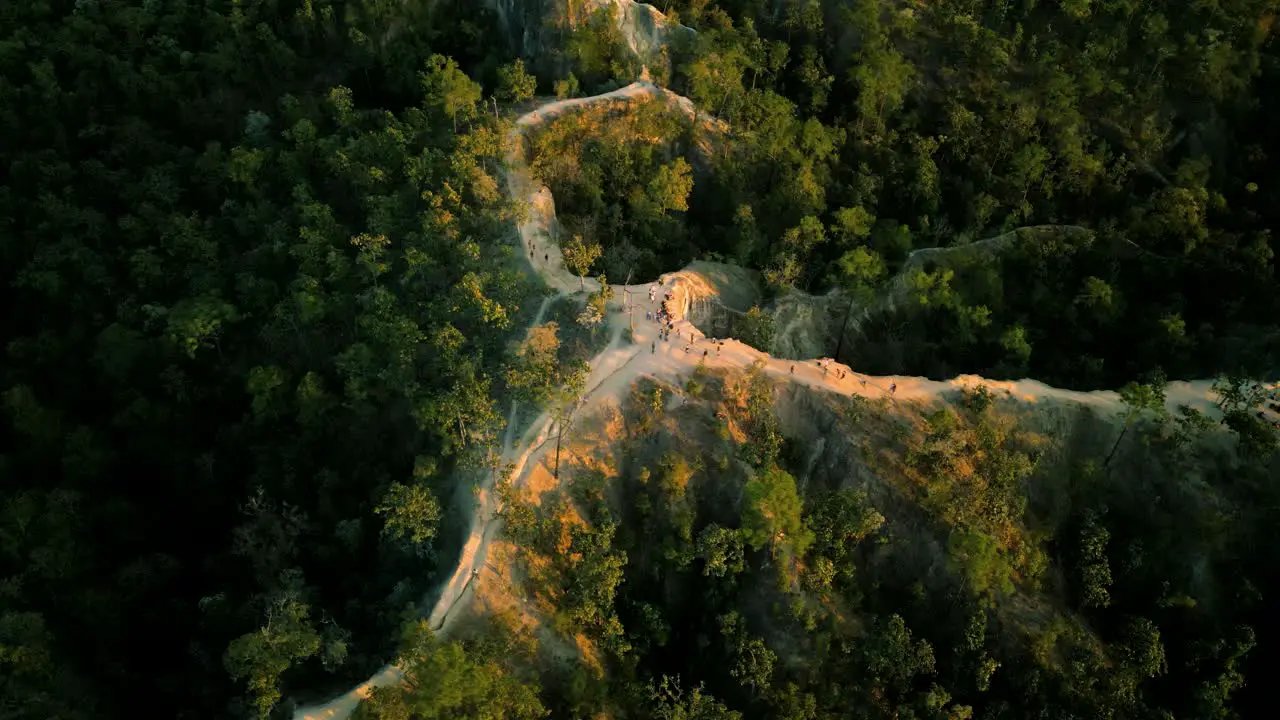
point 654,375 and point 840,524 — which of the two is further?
point 654,375

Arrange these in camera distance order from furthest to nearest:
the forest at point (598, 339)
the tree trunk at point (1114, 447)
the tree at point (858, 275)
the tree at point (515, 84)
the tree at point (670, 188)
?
the tree at point (515, 84) → the tree at point (670, 188) → the tree at point (858, 275) → the tree trunk at point (1114, 447) → the forest at point (598, 339)

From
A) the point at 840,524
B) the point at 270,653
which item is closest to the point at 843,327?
the point at 840,524

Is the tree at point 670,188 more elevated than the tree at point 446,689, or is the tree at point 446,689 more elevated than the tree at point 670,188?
the tree at point 670,188

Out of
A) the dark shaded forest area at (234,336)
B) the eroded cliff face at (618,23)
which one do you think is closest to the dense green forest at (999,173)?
the eroded cliff face at (618,23)

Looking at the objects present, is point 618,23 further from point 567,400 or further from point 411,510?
point 411,510

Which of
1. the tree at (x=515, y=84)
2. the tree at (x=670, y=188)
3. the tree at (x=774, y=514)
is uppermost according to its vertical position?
the tree at (x=515, y=84)

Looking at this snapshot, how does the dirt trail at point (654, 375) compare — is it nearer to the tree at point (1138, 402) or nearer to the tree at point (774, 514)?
the tree at point (1138, 402)

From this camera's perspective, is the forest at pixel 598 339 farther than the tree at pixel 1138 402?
No
